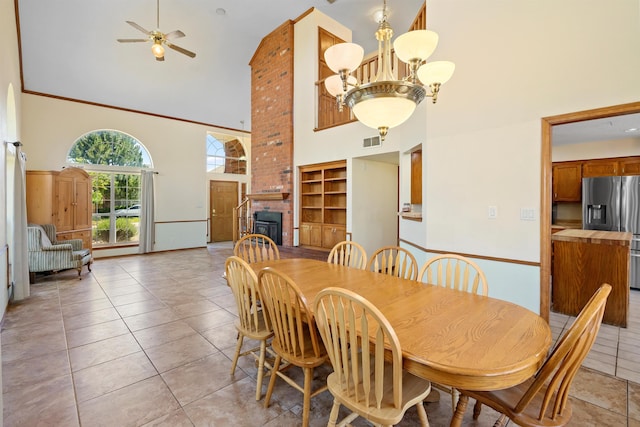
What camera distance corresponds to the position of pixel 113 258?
6.71 metres

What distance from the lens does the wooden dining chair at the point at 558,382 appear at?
43.4 inches

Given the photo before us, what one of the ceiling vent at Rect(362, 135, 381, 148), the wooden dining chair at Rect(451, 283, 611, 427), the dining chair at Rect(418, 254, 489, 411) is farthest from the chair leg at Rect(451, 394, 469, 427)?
the ceiling vent at Rect(362, 135, 381, 148)

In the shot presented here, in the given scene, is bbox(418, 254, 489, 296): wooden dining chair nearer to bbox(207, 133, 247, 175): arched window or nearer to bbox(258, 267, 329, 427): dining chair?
bbox(258, 267, 329, 427): dining chair

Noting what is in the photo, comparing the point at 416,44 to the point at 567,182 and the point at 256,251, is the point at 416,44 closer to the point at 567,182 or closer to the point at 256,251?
the point at 256,251

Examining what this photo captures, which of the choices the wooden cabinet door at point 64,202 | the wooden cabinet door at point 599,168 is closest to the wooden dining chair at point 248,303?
the wooden cabinet door at point 64,202

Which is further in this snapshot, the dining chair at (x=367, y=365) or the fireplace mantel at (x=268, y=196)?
the fireplace mantel at (x=268, y=196)

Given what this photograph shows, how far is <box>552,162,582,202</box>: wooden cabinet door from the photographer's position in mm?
5047

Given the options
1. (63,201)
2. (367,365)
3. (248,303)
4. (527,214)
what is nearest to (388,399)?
(367,365)

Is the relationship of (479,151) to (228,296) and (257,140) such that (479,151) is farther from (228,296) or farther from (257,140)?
(257,140)

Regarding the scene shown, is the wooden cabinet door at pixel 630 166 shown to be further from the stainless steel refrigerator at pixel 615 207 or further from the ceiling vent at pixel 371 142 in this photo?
the ceiling vent at pixel 371 142

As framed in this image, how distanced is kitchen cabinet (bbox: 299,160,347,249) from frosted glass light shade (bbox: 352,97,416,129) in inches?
121

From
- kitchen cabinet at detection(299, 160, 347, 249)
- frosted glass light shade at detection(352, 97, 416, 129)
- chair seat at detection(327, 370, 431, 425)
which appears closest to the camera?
chair seat at detection(327, 370, 431, 425)

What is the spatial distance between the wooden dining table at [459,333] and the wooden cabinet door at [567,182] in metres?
4.82

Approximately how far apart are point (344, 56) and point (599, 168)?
5369 millimetres
